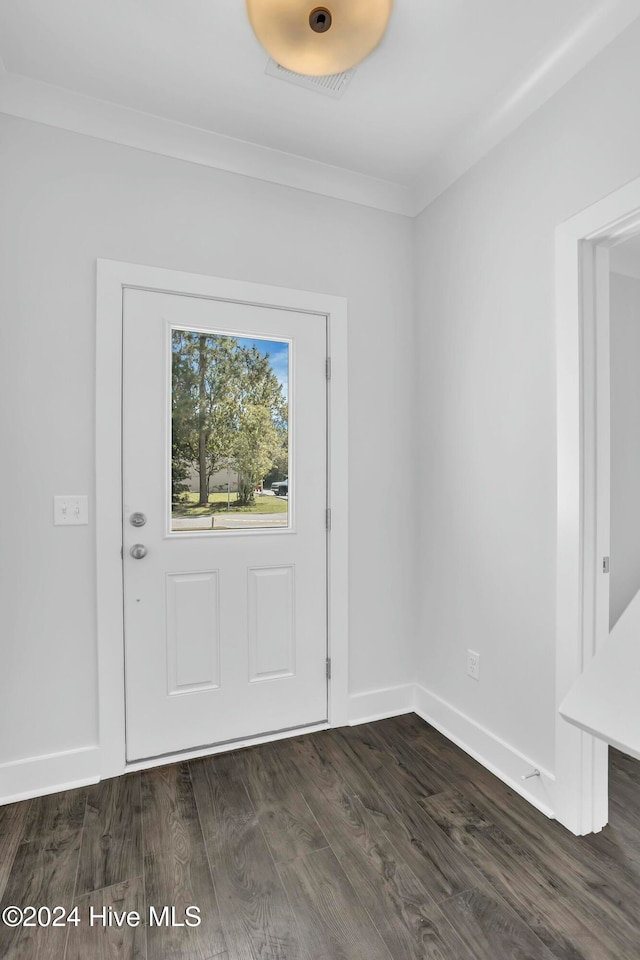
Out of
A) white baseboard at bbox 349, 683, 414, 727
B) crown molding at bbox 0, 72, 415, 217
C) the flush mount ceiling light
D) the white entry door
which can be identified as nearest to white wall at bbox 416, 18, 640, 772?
white baseboard at bbox 349, 683, 414, 727

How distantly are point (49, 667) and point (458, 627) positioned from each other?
1.71 m

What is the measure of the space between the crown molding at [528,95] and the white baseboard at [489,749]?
7.90 ft

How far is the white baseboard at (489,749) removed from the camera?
1841mm

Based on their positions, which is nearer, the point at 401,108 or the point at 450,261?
the point at 401,108

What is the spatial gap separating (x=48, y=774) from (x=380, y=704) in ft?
4.79

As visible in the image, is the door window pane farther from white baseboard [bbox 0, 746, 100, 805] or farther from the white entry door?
white baseboard [bbox 0, 746, 100, 805]

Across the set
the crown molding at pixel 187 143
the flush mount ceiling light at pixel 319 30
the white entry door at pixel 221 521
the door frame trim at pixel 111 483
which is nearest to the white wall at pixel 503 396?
the crown molding at pixel 187 143

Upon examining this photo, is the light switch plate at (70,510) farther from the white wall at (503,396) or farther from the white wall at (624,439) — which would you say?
the white wall at (624,439)

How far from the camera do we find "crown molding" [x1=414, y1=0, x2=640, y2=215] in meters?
1.55

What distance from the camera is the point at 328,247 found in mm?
2422

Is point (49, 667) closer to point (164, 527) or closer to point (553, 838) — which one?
point (164, 527)

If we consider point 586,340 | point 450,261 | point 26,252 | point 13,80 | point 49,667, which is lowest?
point 49,667

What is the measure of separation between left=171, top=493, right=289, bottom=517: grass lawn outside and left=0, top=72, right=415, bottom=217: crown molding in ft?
4.68

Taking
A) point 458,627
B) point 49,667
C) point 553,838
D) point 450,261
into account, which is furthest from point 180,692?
point 450,261
